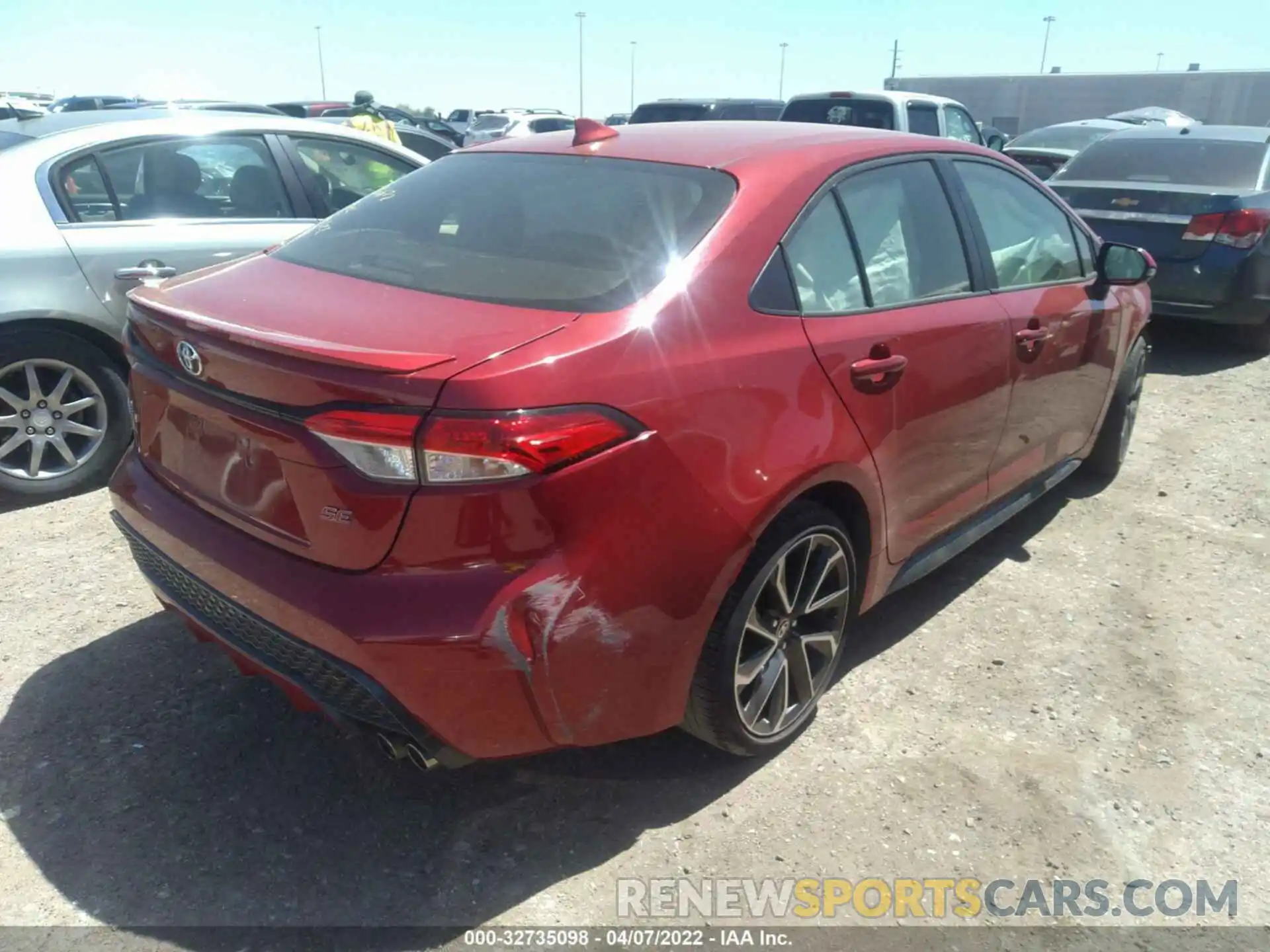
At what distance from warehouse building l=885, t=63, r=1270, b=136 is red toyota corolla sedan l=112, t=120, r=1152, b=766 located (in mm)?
45778

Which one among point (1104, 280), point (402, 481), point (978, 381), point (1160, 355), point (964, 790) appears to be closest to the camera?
point (402, 481)

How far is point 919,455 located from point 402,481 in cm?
165

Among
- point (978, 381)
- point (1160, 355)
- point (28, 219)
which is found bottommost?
point (1160, 355)

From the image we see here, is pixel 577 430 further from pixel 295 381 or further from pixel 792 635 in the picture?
pixel 792 635

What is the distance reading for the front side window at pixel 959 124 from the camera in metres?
11.3

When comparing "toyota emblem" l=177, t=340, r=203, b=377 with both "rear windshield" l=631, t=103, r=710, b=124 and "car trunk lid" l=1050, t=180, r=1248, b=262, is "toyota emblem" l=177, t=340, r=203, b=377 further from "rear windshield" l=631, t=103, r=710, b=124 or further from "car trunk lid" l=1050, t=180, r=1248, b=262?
"rear windshield" l=631, t=103, r=710, b=124

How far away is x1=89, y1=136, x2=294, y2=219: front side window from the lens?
454 centimetres

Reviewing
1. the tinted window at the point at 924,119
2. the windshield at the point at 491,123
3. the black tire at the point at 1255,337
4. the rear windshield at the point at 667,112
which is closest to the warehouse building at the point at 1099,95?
the windshield at the point at 491,123

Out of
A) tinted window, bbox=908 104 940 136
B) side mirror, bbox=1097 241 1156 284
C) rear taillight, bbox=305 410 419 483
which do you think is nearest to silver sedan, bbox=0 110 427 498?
rear taillight, bbox=305 410 419 483

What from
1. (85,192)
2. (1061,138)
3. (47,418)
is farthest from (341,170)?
(1061,138)

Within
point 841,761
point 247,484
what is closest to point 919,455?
point 841,761

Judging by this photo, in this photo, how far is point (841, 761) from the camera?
281 centimetres

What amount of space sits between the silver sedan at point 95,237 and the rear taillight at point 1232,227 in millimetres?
5619

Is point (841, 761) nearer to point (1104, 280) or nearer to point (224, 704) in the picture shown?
point (224, 704)
